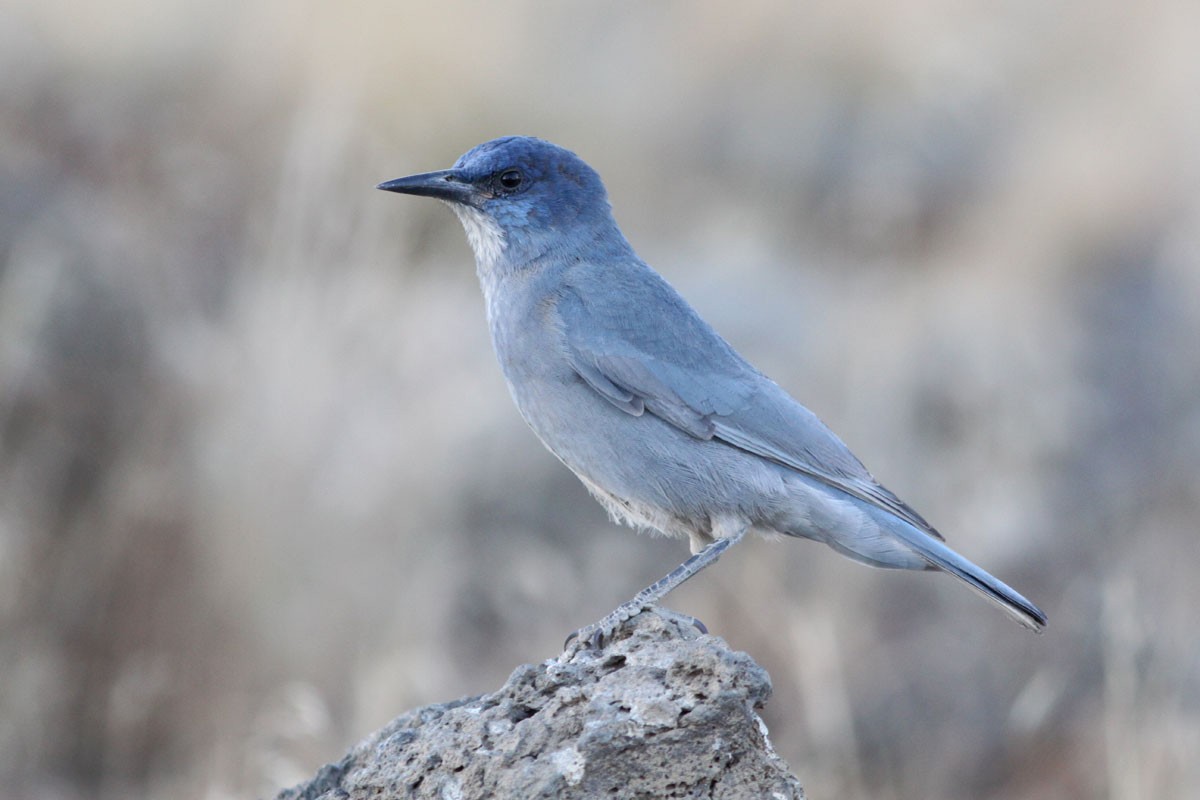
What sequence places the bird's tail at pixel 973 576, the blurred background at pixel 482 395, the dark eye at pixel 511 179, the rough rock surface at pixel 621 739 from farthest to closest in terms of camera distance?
the blurred background at pixel 482 395
the dark eye at pixel 511 179
the bird's tail at pixel 973 576
the rough rock surface at pixel 621 739

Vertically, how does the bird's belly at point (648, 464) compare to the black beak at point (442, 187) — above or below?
below

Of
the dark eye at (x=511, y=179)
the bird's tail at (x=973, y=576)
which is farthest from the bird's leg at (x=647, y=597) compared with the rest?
the dark eye at (x=511, y=179)

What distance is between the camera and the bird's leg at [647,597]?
10.8 ft

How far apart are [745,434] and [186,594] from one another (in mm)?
3285

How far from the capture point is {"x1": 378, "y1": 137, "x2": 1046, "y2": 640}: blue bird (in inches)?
163

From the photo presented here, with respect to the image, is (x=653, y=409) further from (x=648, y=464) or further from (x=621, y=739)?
(x=621, y=739)

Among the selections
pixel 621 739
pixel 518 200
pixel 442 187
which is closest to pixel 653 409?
pixel 518 200

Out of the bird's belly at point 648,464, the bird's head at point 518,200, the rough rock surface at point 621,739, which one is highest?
the bird's head at point 518,200

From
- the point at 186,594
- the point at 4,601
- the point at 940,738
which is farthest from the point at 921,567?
the point at 4,601

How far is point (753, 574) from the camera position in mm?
6836

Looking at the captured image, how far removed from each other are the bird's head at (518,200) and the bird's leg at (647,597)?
1.23 meters

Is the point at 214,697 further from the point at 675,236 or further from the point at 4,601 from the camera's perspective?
the point at 675,236

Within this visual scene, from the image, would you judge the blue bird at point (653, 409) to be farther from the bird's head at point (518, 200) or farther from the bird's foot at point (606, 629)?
the bird's foot at point (606, 629)

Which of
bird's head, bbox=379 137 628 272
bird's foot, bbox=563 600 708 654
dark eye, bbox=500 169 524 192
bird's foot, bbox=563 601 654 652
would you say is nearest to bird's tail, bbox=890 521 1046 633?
bird's foot, bbox=563 600 708 654
